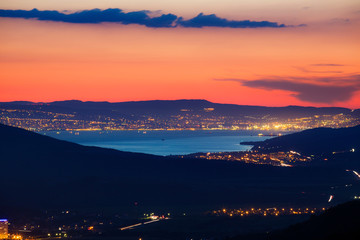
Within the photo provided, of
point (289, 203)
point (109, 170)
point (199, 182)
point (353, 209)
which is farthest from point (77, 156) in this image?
point (353, 209)

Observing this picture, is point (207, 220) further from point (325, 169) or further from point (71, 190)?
point (325, 169)

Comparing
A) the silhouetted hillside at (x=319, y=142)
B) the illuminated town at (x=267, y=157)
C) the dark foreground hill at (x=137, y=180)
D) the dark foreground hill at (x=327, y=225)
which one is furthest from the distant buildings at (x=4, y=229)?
the silhouetted hillside at (x=319, y=142)

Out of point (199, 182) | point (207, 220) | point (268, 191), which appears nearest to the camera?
point (207, 220)

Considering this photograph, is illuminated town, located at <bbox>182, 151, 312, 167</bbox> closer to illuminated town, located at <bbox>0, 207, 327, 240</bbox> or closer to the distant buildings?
illuminated town, located at <bbox>0, 207, 327, 240</bbox>

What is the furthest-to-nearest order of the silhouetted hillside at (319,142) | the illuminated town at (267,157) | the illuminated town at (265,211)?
the silhouetted hillside at (319,142) → the illuminated town at (267,157) → the illuminated town at (265,211)

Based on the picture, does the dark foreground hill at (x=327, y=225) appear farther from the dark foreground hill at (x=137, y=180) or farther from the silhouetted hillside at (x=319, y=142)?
the silhouetted hillside at (x=319, y=142)

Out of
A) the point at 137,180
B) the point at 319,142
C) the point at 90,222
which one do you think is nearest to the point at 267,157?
the point at 319,142

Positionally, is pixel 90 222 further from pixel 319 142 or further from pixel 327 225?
pixel 319 142

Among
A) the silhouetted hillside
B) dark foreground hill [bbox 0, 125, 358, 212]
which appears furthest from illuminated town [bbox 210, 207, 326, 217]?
the silhouetted hillside
